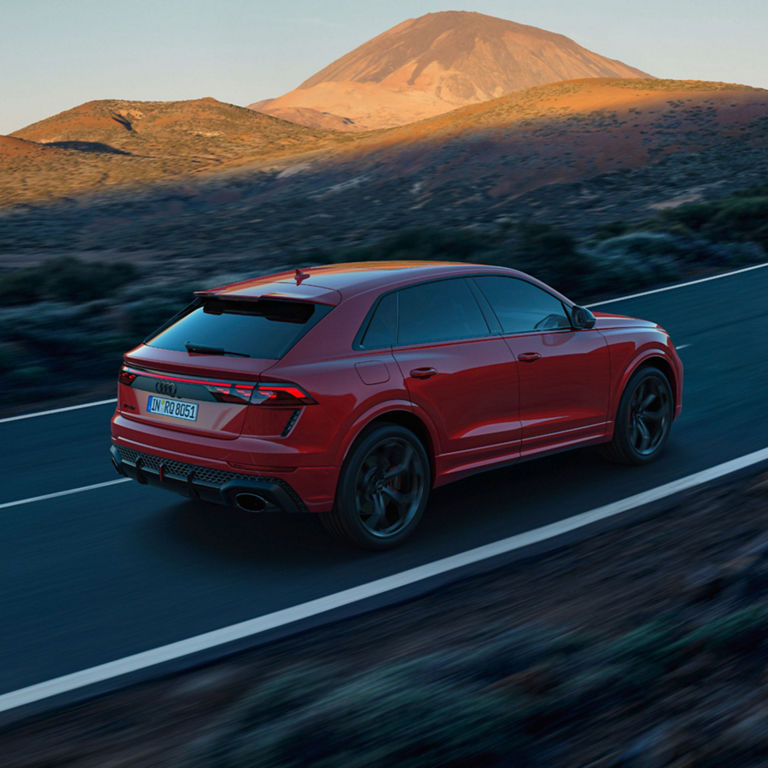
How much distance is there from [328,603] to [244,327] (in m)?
1.75

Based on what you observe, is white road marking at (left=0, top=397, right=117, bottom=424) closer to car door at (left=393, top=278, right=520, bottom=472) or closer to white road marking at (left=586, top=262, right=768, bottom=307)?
car door at (left=393, top=278, right=520, bottom=472)

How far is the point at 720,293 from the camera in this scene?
692 inches

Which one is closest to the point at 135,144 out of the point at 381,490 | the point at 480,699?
the point at 381,490

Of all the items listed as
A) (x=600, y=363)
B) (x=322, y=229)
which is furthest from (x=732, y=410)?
(x=322, y=229)

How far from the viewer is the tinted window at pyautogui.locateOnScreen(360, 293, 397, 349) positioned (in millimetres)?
6172

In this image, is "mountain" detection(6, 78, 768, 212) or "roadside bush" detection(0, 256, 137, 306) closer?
"roadside bush" detection(0, 256, 137, 306)

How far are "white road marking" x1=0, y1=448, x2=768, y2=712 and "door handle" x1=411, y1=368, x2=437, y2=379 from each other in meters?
1.10

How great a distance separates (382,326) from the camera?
20.6 ft

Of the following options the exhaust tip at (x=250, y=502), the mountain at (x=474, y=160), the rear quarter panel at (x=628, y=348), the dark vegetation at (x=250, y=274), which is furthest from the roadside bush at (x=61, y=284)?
the mountain at (x=474, y=160)

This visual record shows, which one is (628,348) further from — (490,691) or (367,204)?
(367,204)

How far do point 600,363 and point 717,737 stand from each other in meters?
4.05

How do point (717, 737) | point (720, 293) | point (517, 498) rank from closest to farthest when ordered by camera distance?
point (717, 737) < point (517, 498) < point (720, 293)

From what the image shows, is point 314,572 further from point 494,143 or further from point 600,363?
point 494,143

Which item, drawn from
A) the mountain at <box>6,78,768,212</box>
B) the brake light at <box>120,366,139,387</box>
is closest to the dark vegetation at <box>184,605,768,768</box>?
the brake light at <box>120,366,139,387</box>
